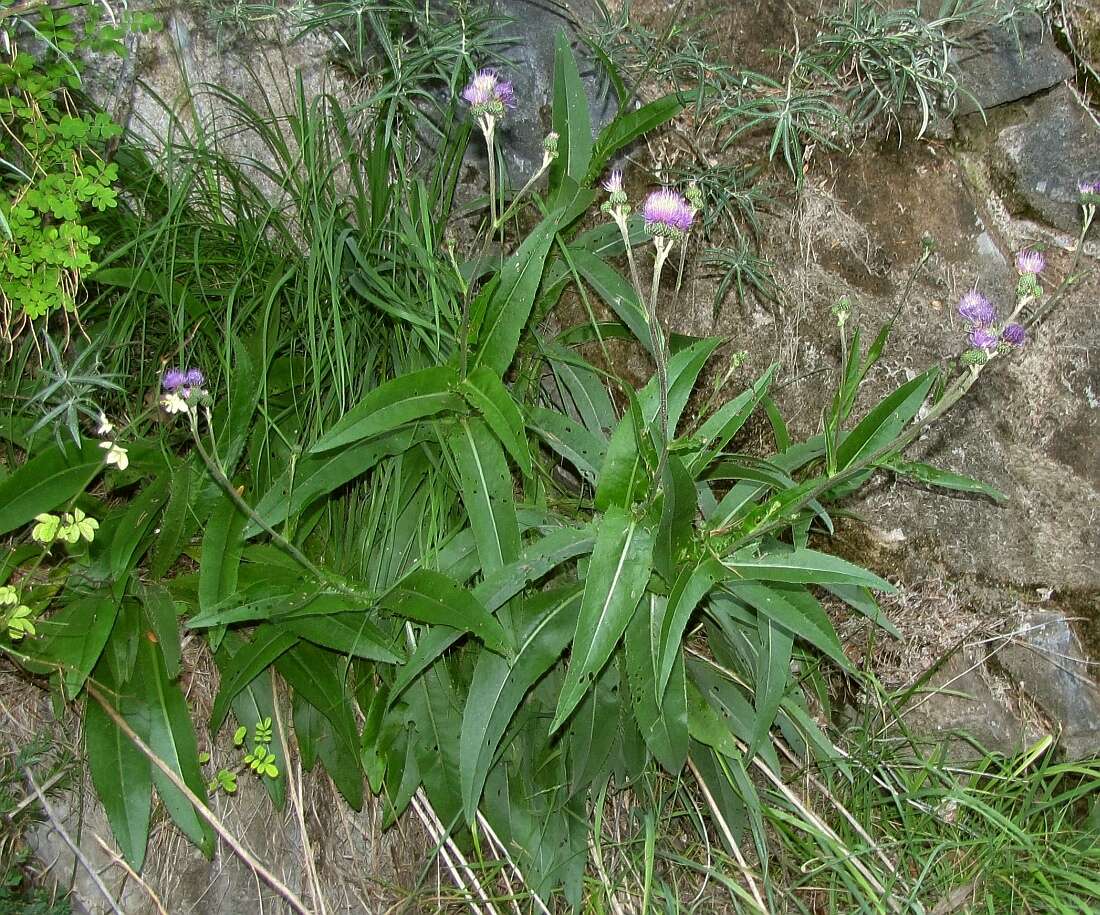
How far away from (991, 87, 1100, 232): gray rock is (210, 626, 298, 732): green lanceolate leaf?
2364 millimetres

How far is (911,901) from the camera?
233 cm

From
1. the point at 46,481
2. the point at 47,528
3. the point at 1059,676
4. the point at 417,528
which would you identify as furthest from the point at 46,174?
the point at 1059,676

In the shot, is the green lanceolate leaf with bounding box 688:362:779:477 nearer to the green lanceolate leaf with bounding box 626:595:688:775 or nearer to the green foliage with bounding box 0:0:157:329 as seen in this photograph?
the green lanceolate leaf with bounding box 626:595:688:775

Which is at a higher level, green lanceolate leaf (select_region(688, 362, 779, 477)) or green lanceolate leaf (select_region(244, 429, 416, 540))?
green lanceolate leaf (select_region(688, 362, 779, 477))

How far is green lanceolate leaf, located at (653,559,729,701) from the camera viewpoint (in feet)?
6.56

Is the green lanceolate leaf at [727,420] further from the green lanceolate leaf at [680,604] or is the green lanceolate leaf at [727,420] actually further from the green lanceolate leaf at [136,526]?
the green lanceolate leaf at [136,526]

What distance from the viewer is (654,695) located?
216 centimetres

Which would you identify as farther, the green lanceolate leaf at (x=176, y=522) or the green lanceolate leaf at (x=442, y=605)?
the green lanceolate leaf at (x=176, y=522)

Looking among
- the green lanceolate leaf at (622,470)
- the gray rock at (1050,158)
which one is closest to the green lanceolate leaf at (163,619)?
the green lanceolate leaf at (622,470)

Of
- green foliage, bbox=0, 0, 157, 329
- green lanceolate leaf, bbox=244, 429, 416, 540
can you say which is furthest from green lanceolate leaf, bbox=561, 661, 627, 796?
green foliage, bbox=0, 0, 157, 329

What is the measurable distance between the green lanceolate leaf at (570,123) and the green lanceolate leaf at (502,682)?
115cm

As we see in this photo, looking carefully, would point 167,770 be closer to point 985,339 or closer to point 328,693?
point 328,693

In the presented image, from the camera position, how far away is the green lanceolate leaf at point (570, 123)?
8.32 ft

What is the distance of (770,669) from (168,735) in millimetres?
1458
